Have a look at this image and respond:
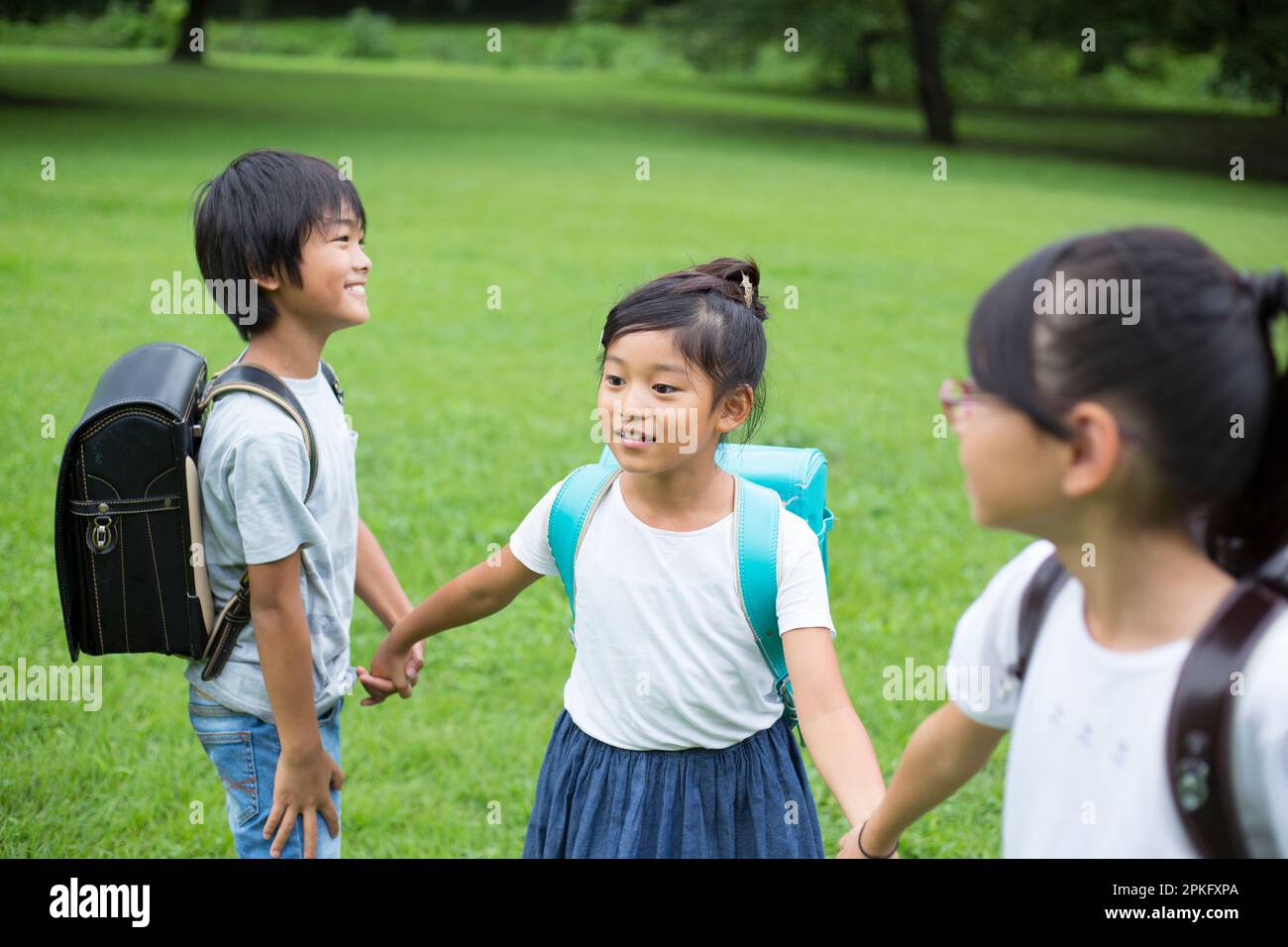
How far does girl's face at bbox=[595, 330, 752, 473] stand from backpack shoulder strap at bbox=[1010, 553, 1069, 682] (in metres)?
0.62

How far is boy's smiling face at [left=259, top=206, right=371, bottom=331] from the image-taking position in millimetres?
2117

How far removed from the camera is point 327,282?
2127mm

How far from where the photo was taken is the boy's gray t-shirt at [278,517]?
1.96 meters

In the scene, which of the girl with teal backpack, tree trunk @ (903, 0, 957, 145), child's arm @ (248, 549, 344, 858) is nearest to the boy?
child's arm @ (248, 549, 344, 858)

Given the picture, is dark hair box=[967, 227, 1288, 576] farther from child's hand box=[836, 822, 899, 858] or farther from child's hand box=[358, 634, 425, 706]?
child's hand box=[358, 634, 425, 706]

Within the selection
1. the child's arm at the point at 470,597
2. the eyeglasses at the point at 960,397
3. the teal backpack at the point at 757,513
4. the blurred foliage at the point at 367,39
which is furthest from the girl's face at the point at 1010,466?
the blurred foliage at the point at 367,39

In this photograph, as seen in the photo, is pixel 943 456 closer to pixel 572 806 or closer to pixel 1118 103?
pixel 572 806

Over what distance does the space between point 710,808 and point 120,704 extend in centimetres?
218

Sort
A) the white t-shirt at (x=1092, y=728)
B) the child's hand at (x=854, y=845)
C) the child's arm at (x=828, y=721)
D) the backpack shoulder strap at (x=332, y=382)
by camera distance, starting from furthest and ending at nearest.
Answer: the backpack shoulder strap at (x=332, y=382), the child's arm at (x=828, y=721), the child's hand at (x=854, y=845), the white t-shirt at (x=1092, y=728)

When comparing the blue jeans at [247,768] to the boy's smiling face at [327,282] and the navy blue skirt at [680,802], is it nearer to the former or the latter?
the navy blue skirt at [680,802]

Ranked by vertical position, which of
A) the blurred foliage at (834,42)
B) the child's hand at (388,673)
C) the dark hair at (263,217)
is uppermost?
the blurred foliage at (834,42)

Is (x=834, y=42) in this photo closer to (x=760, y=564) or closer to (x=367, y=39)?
(x=367, y=39)

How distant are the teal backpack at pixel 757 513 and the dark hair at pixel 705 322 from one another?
0.15 metres
